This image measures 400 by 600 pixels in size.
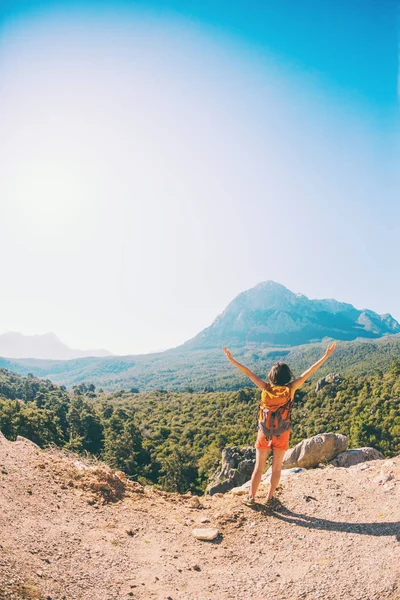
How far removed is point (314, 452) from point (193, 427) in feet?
158

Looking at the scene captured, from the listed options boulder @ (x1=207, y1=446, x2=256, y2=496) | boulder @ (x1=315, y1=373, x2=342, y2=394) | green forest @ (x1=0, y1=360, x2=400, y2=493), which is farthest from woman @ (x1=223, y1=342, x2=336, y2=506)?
boulder @ (x1=315, y1=373, x2=342, y2=394)

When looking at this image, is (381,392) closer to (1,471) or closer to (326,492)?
(326,492)

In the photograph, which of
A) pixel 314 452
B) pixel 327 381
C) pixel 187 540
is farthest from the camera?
pixel 327 381

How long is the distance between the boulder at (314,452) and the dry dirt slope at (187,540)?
2757 millimetres

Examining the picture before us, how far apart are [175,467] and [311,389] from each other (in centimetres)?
2732

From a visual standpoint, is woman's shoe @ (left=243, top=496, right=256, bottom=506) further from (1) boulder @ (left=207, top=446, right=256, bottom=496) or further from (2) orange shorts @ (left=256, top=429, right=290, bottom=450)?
(1) boulder @ (left=207, top=446, right=256, bottom=496)

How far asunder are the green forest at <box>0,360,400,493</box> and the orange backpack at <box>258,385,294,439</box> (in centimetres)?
3116

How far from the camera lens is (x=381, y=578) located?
150 inches

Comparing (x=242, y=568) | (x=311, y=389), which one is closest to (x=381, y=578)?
(x=242, y=568)

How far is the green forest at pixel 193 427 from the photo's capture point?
34469 millimetres

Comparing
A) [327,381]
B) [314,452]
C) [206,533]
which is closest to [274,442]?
[206,533]

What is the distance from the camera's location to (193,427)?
54.2 metres

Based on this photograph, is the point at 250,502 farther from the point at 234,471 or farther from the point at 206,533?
the point at 234,471

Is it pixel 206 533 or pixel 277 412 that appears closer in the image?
pixel 206 533
